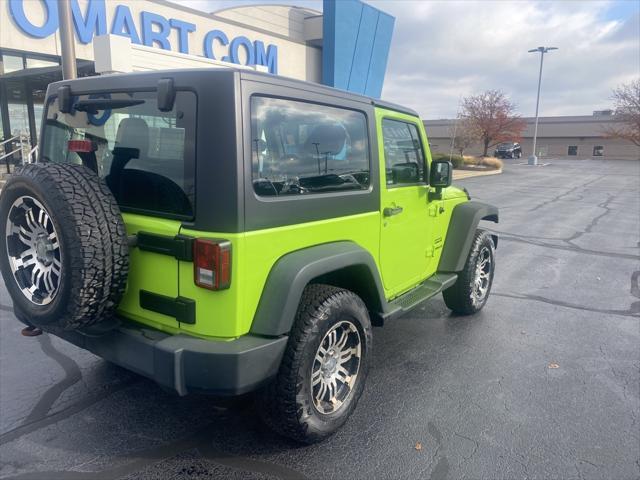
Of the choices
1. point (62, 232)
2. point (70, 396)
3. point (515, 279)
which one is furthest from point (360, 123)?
point (515, 279)

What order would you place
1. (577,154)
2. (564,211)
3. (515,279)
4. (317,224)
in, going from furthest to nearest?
(577,154), (564,211), (515,279), (317,224)

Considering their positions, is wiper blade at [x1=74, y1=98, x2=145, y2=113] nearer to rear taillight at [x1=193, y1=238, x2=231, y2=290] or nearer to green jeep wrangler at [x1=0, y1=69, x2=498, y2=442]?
green jeep wrangler at [x1=0, y1=69, x2=498, y2=442]

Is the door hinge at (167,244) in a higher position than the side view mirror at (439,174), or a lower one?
lower

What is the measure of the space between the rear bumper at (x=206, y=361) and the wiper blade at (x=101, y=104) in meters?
1.24

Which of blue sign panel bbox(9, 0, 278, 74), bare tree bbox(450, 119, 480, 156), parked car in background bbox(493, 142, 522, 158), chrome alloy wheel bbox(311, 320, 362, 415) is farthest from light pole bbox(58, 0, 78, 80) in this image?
parked car in background bbox(493, 142, 522, 158)

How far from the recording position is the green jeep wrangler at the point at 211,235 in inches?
88.9

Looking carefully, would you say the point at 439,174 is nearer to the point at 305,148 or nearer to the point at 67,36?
the point at 305,148

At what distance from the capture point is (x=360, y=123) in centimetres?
315

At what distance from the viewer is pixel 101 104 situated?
2748 mm

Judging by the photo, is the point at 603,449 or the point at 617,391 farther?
the point at 617,391

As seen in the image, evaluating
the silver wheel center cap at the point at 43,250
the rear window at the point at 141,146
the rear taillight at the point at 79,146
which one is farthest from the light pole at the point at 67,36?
the silver wheel center cap at the point at 43,250

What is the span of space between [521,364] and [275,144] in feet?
9.09

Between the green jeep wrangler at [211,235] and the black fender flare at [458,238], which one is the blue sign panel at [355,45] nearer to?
the black fender flare at [458,238]

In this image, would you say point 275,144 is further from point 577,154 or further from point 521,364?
point 577,154
